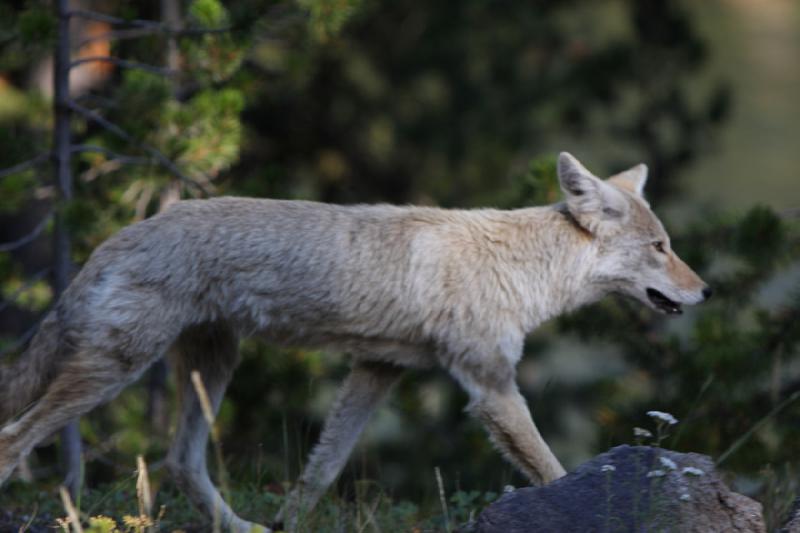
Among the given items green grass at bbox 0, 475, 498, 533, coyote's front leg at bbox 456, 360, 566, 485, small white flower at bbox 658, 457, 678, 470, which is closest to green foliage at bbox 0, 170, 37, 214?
green grass at bbox 0, 475, 498, 533

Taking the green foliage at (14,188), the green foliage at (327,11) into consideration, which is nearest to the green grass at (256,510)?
the green foliage at (14,188)

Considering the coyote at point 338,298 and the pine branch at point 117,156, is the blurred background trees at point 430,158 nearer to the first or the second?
the pine branch at point 117,156

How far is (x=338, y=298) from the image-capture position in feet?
19.6

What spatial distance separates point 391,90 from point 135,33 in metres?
6.83

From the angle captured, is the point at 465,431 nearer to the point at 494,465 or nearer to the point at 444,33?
the point at 494,465

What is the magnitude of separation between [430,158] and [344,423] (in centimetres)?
868

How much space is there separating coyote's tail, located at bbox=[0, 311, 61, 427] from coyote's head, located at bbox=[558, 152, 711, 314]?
2.68 metres

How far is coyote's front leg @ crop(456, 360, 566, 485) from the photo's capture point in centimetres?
578

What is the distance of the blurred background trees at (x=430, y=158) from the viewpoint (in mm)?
7898

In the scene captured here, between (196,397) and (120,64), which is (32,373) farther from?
(120,64)


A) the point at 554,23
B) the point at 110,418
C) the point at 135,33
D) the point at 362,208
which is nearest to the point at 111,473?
the point at 110,418

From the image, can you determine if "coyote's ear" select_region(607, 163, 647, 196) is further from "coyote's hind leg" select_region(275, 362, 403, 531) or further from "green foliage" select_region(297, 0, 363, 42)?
"green foliage" select_region(297, 0, 363, 42)

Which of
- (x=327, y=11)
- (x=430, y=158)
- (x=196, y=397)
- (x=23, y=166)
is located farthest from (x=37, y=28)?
(x=430, y=158)

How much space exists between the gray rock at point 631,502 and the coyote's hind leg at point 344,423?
5.20 feet
